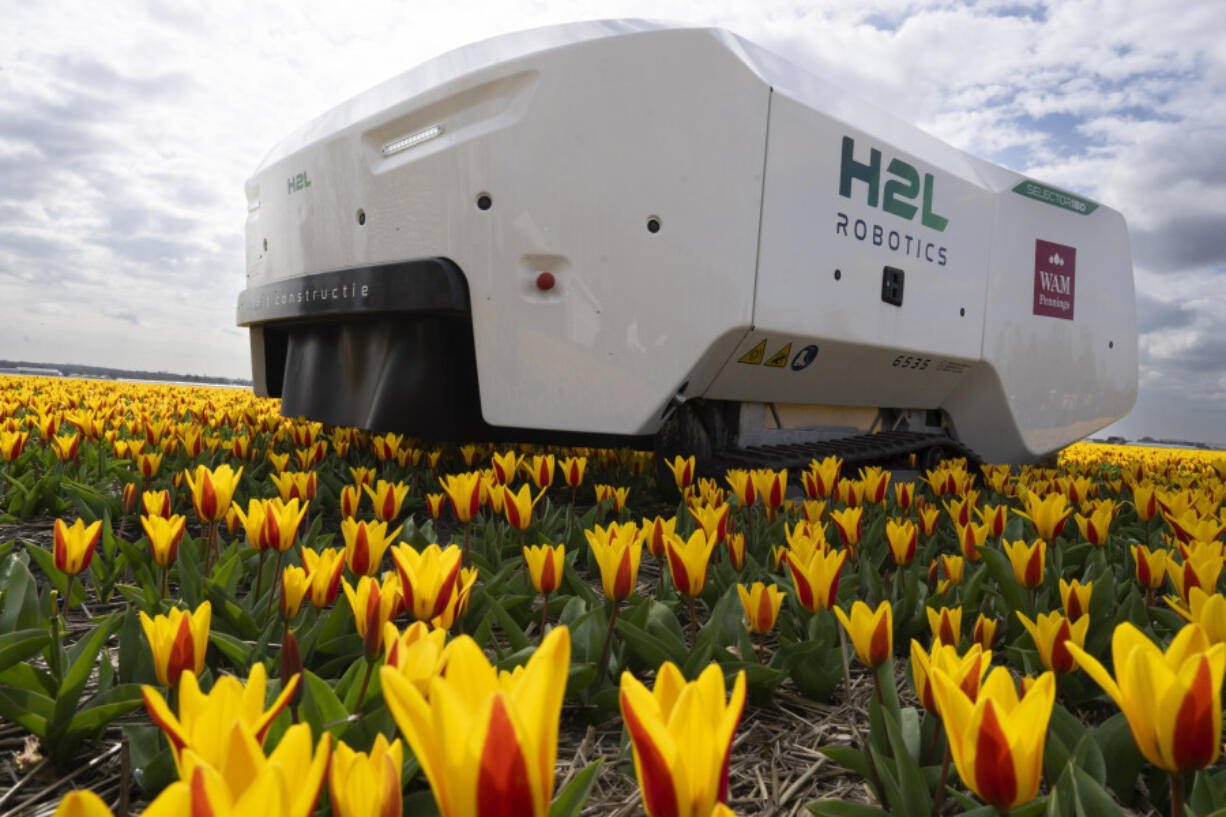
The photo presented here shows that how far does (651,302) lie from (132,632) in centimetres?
250

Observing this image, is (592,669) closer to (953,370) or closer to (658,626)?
(658,626)

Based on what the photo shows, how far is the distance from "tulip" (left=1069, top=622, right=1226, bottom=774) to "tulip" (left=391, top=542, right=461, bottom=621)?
86cm

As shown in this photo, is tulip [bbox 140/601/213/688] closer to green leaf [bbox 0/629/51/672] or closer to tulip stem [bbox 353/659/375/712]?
tulip stem [bbox 353/659/375/712]

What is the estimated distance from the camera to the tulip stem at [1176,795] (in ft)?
2.64

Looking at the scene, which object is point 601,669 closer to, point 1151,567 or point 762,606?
point 762,606

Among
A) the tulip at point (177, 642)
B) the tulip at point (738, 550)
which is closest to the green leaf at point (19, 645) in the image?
the tulip at point (177, 642)

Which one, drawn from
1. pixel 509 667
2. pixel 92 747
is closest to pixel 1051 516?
pixel 509 667

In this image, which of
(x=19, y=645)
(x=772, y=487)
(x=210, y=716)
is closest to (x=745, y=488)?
(x=772, y=487)

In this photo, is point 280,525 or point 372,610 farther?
point 280,525

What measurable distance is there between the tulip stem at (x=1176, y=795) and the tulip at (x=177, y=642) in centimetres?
121

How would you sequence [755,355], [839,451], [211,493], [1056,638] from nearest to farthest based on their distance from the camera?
1. [1056,638]
2. [211,493]
3. [755,355]
4. [839,451]

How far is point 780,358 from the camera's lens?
13.1 ft

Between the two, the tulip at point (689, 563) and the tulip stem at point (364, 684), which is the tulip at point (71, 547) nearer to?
the tulip stem at point (364, 684)

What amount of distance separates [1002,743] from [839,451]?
368 cm
